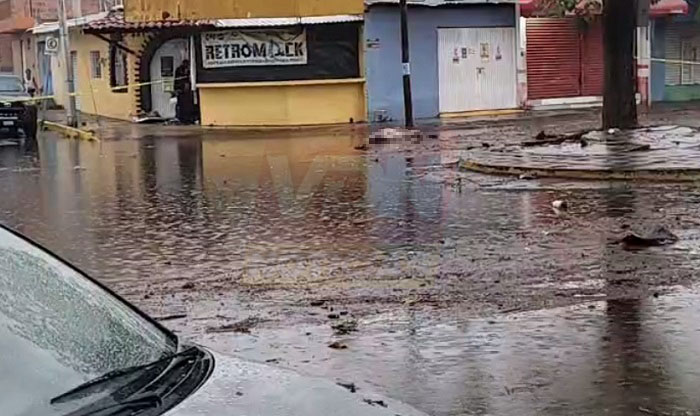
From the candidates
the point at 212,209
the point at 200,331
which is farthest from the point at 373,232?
the point at 200,331

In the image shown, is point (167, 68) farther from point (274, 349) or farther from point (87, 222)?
point (274, 349)

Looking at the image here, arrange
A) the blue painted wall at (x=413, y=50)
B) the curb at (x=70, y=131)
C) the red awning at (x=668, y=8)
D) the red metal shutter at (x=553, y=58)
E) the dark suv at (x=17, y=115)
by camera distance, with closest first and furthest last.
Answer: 1. the curb at (x=70, y=131)
2. the dark suv at (x=17, y=115)
3. the blue painted wall at (x=413, y=50)
4. the red metal shutter at (x=553, y=58)
5. the red awning at (x=668, y=8)

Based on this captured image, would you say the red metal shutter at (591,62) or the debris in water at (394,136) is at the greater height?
the red metal shutter at (591,62)

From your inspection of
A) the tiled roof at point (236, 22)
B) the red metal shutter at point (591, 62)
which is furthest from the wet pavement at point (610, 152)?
the red metal shutter at point (591, 62)

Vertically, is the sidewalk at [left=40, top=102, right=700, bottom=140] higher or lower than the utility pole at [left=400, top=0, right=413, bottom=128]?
lower

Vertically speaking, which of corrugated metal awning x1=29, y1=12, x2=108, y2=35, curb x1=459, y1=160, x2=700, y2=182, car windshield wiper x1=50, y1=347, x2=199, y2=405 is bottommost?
curb x1=459, y1=160, x2=700, y2=182

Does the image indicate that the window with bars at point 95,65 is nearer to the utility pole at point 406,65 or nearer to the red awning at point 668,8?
the utility pole at point 406,65

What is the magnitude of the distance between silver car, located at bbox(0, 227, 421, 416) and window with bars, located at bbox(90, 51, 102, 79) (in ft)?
126

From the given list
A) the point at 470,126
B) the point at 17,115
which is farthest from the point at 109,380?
the point at 17,115

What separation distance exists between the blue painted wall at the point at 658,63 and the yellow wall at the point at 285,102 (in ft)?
35.9

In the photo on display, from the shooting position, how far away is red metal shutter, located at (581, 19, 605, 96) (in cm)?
3738

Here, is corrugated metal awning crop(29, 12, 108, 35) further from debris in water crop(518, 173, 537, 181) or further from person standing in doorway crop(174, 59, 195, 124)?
debris in water crop(518, 173, 537, 181)

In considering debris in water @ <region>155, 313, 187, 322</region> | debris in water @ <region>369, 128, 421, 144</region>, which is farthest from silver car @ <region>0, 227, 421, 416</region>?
debris in water @ <region>369, 128, 421, 144</region>

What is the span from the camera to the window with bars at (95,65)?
4134 cm
